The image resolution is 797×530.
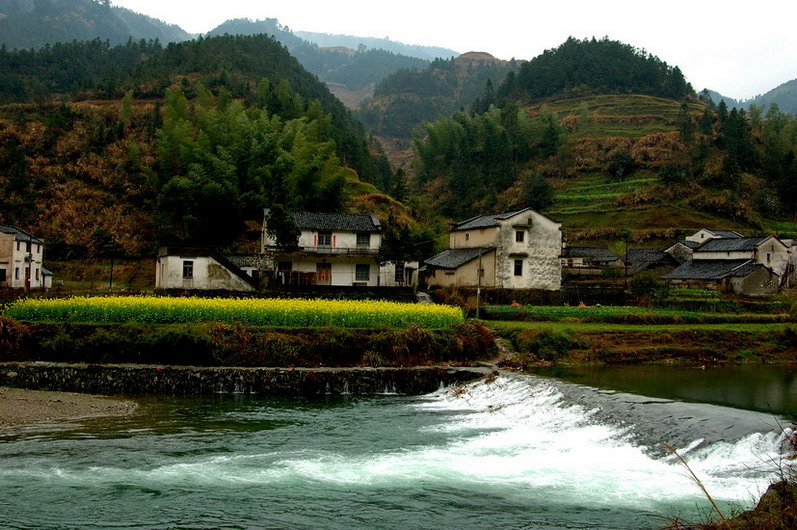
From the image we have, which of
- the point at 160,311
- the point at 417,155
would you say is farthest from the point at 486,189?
the point at 160,311

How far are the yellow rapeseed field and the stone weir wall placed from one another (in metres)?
3.34

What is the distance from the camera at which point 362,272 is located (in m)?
48.0

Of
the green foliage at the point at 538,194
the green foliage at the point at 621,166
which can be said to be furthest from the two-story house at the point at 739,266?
the green foliage at the point at 621,166

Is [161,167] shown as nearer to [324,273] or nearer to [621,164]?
[324,273]

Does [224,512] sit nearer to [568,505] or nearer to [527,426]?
[568,505]

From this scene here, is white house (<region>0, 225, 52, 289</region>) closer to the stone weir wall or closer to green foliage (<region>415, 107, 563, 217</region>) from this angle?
the stone weir wall

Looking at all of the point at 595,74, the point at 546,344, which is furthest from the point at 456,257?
the point at 595,74

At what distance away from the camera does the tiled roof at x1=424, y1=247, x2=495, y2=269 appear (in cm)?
4743

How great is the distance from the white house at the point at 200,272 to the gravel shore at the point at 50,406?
17822 mm

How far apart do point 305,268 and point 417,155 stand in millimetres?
81335

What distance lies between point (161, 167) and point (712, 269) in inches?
2003

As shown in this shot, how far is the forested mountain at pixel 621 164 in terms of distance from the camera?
82.4m

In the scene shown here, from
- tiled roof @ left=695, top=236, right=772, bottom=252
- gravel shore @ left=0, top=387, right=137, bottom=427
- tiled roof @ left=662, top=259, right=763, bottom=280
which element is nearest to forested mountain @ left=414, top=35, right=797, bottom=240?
tiled roof @ left=695, top=236, right=772, bottom=252

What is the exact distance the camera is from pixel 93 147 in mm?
72250
